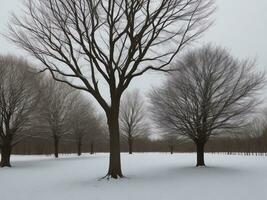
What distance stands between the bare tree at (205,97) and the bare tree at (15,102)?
37.9 feet

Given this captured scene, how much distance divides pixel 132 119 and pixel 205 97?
3228 cm

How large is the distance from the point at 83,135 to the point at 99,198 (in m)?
33.1

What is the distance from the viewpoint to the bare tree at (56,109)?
1468 inches

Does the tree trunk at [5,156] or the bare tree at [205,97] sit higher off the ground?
the bare tree at [205,97]

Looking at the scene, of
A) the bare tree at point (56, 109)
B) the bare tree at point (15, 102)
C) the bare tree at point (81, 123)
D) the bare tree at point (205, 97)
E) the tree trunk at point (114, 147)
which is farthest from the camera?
the bare tree at point (81, 123)

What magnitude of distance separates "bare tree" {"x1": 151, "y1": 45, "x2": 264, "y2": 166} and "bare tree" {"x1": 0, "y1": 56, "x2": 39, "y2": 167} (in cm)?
1156

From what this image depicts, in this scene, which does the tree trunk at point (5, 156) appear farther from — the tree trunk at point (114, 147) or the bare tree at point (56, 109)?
the tree trunk at point (114, 147)

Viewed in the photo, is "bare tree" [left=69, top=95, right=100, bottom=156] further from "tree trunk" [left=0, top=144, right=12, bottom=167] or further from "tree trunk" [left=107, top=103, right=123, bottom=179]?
"tree trunk" [left=107, top=103, right=123, bottom=179]

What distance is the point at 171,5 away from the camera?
17.4m

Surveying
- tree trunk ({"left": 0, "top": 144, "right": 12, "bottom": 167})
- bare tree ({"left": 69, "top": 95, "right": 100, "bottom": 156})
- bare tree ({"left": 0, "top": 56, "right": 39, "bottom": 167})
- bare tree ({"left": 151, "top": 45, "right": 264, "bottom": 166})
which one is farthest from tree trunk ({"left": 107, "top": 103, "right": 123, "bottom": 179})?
bare tree ({"left": 69, "top": 95, "right": 100, "bottom": 156})

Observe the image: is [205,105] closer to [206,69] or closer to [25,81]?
[206,69]

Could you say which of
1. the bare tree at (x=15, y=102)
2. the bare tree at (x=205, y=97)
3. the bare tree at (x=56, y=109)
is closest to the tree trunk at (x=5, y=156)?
the bare tree at (x=15, y=102)

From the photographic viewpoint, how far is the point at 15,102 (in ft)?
92.1

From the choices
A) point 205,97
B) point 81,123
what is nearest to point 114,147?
point 205,97
